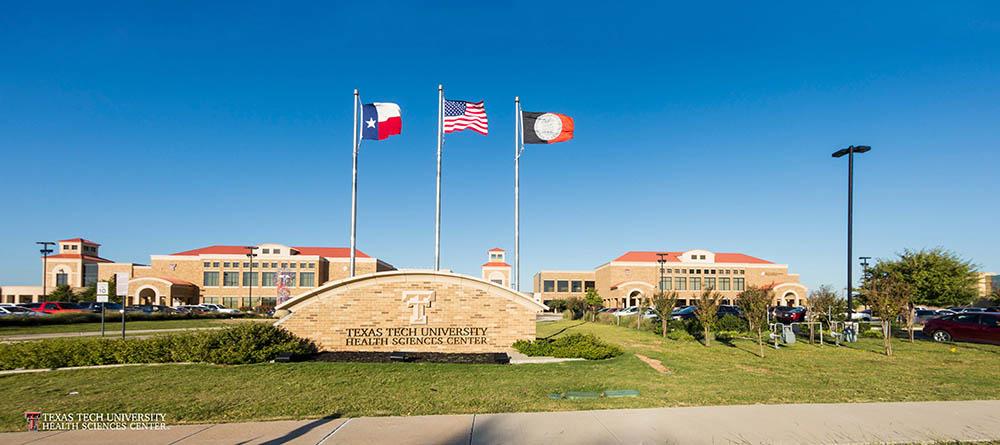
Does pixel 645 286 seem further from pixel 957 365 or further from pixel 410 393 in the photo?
pixel 410 393

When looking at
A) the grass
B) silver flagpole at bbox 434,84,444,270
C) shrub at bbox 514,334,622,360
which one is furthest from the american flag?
the grass

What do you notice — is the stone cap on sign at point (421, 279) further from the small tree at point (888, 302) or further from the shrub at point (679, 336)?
the small tree at point (888, 302)

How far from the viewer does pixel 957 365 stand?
1441 centimetres

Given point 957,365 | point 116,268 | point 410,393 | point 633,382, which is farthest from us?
point 116,268

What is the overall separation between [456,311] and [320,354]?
12.4ft

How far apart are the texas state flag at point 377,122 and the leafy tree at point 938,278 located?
120ft

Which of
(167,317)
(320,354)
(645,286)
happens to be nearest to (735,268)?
(645,286)

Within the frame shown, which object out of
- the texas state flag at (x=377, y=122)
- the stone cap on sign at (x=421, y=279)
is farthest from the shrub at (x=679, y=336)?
the texas state flag at (x=377, y=122)

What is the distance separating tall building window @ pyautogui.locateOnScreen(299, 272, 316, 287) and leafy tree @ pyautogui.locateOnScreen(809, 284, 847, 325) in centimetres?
6447

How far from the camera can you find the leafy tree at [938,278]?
127 feet

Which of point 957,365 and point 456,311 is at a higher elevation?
point 456,311

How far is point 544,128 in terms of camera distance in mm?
19922

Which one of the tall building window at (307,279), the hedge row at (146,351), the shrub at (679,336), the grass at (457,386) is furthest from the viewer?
the tall building window at (307,279)

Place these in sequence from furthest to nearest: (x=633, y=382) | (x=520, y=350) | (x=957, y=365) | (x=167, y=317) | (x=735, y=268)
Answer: (x=735, y=268)
(x=167, y=317)
(x=520, y=350)
(x=957, y=365)
(x=633, y=382)
